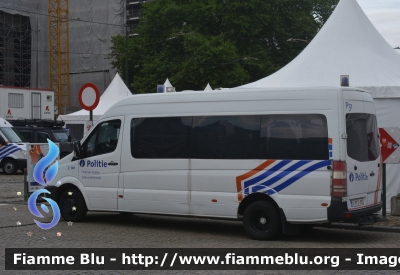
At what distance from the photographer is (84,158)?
44.8 feet

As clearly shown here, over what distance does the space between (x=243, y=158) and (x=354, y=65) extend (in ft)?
19.6

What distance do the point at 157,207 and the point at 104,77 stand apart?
57159 mm

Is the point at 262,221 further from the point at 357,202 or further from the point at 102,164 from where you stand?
the point at 102,164

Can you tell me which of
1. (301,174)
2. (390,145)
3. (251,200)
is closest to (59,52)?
(390,145)

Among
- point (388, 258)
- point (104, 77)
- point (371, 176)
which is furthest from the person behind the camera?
point (104, 77)

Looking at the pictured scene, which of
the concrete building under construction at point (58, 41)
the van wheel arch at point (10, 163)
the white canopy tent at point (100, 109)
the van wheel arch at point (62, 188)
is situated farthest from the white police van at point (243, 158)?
the concrete building under construction at point (58, 41)

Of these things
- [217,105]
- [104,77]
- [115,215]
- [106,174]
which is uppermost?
[104,77]

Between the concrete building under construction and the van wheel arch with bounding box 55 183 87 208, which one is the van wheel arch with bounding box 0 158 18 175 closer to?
the van wheel arch with bounding box 55 183 87 208

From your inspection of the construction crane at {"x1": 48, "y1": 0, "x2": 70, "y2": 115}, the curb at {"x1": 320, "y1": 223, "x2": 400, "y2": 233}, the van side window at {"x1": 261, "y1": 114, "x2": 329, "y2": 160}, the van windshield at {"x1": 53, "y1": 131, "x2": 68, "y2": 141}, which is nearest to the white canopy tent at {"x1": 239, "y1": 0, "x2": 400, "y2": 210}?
the curb at {"x1": 320, "y1": 223, "x2": 400, "y2": 233}

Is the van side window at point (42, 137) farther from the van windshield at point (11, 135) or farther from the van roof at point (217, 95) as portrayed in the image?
the van roof at point (217, 95)

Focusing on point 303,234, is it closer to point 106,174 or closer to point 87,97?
point 106,174

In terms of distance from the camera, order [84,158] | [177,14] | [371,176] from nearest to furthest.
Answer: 1. [371,176]
2. [84,158]
3. [177,14]

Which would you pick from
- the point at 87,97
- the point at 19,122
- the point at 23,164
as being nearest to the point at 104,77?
the point at 19,122

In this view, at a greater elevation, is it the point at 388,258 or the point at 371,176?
the point at 371,176
